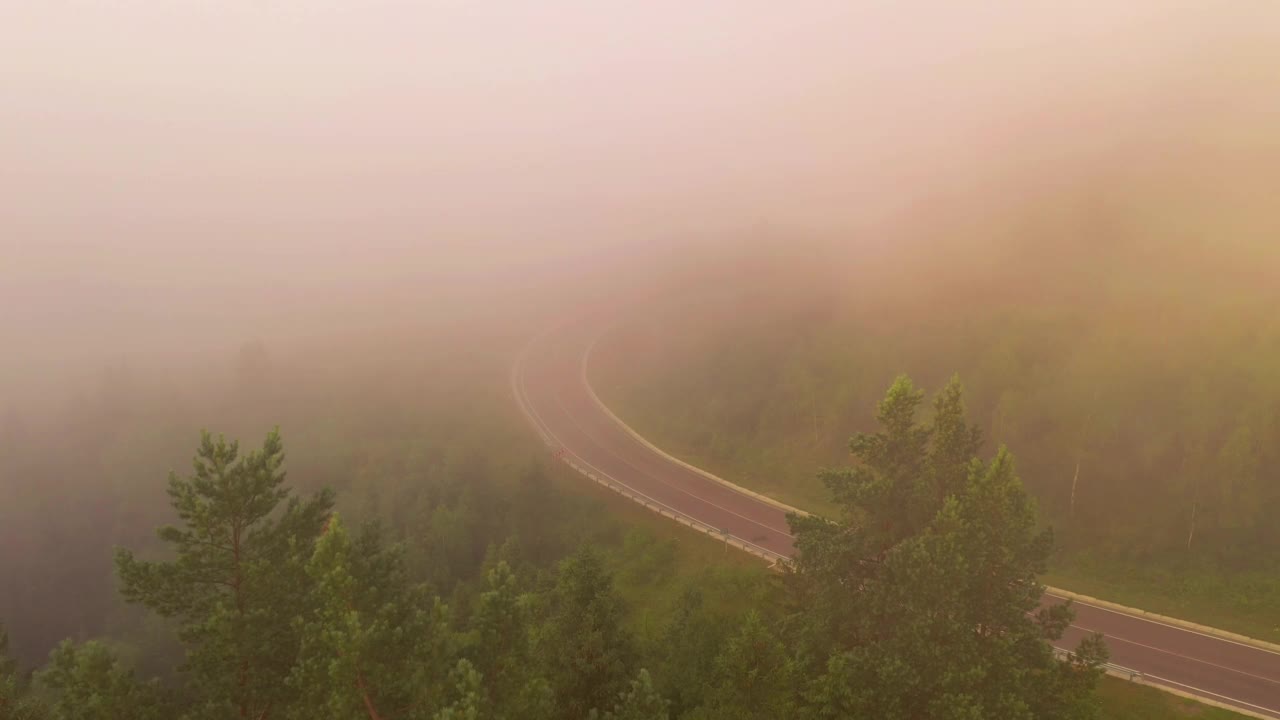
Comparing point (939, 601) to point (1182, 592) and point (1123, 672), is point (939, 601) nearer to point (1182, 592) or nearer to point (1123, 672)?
point (1123, 672)

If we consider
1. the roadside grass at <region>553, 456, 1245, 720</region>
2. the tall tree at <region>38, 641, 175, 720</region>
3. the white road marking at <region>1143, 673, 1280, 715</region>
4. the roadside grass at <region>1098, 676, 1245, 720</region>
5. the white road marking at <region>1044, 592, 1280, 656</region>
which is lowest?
the roadside grass at <region>553, 456, 1245, 720</region>

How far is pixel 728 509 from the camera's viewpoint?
5391cm

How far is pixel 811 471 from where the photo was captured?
57.0 meters

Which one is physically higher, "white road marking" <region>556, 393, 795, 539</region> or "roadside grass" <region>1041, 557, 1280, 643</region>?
"roadside grass" <region>1041, 557, 1280, 643</region>

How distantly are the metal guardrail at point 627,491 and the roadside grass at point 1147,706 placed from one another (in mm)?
16098

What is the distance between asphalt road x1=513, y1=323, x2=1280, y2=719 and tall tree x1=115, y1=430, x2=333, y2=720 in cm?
3622

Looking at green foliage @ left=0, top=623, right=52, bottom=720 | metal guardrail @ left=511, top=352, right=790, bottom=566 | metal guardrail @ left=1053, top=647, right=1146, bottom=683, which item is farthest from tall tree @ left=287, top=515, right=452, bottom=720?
metal guardrail @ left=1053, top=647, right=1146, bottom=683

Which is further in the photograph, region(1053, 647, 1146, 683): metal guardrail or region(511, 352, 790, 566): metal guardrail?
region(511, 352, 790, 566): metal guardrail

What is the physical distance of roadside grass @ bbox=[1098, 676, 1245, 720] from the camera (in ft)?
100

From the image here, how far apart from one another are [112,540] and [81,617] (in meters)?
10.7

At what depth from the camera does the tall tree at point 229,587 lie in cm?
1688

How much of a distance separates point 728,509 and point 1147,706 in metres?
28.5

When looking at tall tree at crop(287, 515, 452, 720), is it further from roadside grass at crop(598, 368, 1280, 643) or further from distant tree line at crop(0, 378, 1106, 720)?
roadside grass at crop(598, 368, 1280, 643)

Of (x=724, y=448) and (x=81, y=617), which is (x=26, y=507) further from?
(x=724, y=448)
